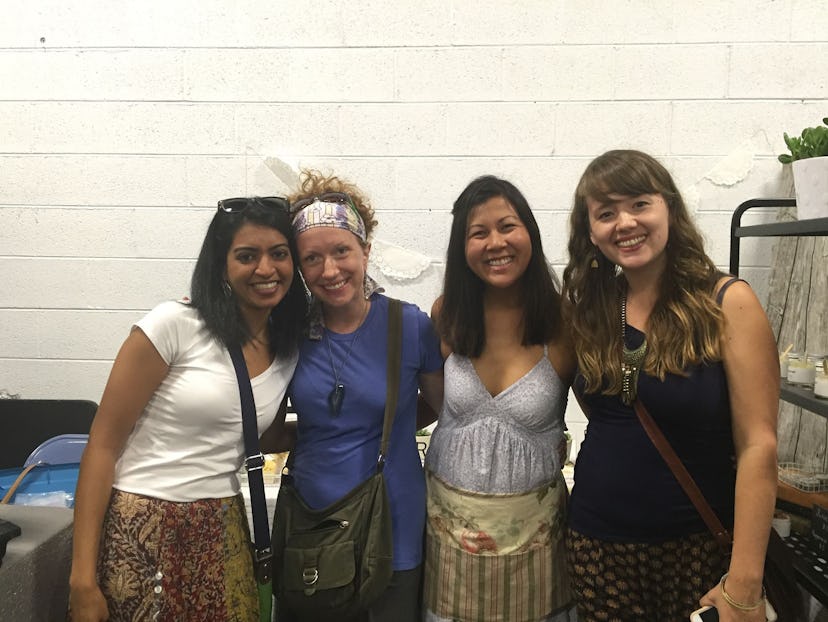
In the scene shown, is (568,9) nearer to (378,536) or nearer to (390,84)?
(390,84)

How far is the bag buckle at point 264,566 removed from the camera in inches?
53.6

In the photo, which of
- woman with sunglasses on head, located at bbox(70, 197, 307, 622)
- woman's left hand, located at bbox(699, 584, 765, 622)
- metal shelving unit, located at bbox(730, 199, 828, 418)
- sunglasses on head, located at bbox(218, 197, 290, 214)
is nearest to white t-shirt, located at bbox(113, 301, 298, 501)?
woman with sunglasses on head, located at bbox(70, 197, 307, 622)

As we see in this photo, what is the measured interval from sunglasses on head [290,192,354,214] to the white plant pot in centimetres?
119

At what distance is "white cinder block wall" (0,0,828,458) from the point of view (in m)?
2.38

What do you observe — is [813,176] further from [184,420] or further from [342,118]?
[342,118]

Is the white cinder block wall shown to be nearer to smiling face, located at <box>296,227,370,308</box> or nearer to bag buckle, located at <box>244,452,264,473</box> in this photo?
smiling face, located at <box>296,227,370,308</box>

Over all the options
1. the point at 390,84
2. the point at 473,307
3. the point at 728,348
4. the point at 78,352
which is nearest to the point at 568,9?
the point at 390,84

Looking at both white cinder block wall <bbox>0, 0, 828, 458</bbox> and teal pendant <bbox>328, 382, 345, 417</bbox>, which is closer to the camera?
teal pendant <bbox>328, 382, 345, 417</bbox>

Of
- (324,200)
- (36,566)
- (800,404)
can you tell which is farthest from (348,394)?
(800,404)

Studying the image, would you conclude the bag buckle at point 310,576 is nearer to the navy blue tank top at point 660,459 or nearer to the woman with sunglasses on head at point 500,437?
the woman with sunglasses on head at point 500,437

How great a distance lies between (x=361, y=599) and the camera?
1.30 metres

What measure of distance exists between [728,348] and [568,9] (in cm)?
184

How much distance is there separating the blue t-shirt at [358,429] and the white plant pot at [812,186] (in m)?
1.08

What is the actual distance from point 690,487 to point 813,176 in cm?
87
